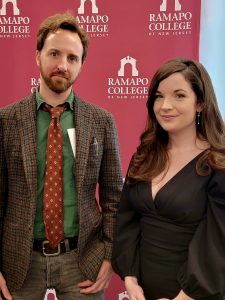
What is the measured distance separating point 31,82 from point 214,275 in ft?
5.87

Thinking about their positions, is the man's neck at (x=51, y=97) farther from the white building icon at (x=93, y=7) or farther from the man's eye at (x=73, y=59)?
the white building icon at (x=93, y=7)

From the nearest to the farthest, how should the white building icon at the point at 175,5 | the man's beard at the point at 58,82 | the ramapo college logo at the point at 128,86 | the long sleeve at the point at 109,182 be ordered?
1. the man's beard at the point at 58,82
2. the long sleeve at the point at 109,182
3. the white building icon at the point at 175,5
4. the ramapo college logo at the point at 128,86

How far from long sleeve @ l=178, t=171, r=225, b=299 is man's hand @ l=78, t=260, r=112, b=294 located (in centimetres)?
49

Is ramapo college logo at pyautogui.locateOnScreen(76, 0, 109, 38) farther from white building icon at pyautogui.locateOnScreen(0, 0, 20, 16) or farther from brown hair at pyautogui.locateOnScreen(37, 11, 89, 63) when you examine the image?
brown hair at pyautogui.locateOnScreen(37, 11, 89, 63)

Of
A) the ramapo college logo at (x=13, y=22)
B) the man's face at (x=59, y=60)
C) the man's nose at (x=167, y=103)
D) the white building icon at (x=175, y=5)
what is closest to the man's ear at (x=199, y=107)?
the man's nose at (x=167, y=103)

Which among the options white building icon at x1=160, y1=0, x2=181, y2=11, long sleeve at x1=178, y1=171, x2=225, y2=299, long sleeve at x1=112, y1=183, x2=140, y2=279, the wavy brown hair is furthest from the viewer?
white building icon at x1=160, y1=0, x2=181, y2=11

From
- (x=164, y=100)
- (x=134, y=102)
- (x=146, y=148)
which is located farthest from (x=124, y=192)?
(x=134, y=102)

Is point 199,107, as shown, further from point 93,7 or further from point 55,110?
point 93,7

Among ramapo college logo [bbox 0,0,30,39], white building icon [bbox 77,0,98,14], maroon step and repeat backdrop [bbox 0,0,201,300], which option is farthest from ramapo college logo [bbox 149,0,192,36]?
ramapo college logo [bbox 0,0,30,39]

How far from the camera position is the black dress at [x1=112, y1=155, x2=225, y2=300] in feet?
4.43

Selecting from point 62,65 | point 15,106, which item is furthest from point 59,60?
point 15,106

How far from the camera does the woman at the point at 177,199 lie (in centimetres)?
137

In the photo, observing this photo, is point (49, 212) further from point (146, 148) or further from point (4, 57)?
point (4, 57)

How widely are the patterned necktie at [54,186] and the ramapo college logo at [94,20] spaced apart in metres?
1.07
